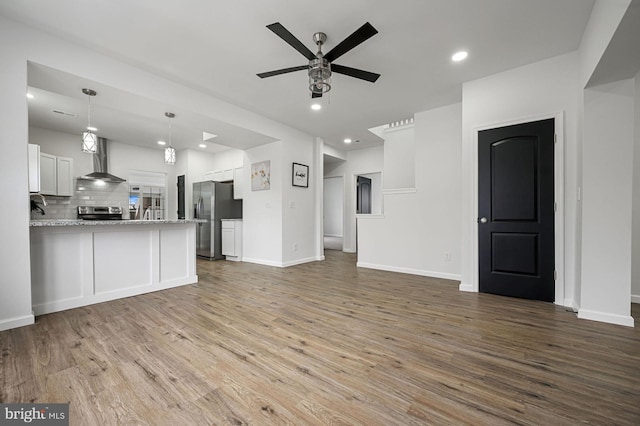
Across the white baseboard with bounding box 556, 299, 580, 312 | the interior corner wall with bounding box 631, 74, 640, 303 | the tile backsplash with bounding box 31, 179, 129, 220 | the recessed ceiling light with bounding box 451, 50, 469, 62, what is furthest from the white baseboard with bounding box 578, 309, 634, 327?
the tile backsplash with bounding box 31, 179, 129, 220

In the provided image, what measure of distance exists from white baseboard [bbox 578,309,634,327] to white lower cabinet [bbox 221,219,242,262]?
5248 millimetres

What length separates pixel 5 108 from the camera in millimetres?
2242

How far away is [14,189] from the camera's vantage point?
7.47 feet

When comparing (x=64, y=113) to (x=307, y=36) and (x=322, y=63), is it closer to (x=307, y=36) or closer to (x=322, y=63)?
(x=307, y=36)

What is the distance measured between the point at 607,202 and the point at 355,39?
266 cm

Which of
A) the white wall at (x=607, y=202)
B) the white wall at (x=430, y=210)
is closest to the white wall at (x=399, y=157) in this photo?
the white wall at (x=430, y=210)

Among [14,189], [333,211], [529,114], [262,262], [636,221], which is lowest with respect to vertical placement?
[262,262]

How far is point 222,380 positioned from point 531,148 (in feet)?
12.2

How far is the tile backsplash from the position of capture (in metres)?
5.45

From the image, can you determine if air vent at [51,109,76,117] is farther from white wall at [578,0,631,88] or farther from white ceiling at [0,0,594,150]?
white wall at [578,0,631,88]

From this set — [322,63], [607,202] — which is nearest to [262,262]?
[322,63]

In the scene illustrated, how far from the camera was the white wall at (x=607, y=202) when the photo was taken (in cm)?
231

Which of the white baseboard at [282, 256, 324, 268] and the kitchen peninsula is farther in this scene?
the white baseboard at [282, 256, 324, 268]

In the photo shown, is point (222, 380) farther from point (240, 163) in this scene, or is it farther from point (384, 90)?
point (240, 163)
